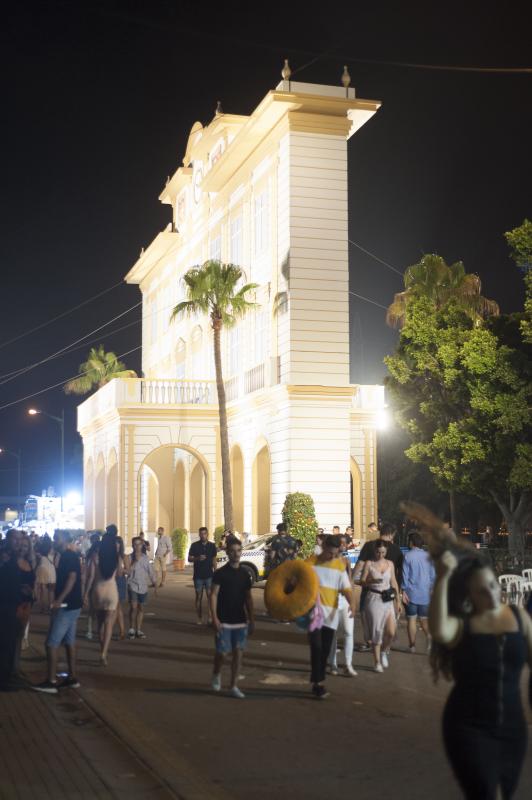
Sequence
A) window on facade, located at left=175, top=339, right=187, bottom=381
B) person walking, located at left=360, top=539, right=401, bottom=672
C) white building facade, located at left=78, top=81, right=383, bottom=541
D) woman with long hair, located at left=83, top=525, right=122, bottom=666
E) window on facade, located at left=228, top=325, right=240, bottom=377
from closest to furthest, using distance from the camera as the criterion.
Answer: person walking, located at left=360, top=539, right=401, bottom=672 → woman with long hair, located at left=83, top=525, right=122, bottom=666 → white building facade, located at left=78, top=81, right=383, bottom=541 → window on facade, located at left=228, top=325, right=240, bottom=377 → window on facade, located at left=175, top=339, right=187, bottom=381

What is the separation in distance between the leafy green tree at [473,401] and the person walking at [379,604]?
1648 centimetres

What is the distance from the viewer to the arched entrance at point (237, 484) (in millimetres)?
39969

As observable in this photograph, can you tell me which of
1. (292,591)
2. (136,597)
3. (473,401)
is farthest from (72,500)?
(292,591)

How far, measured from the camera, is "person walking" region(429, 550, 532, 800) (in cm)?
471

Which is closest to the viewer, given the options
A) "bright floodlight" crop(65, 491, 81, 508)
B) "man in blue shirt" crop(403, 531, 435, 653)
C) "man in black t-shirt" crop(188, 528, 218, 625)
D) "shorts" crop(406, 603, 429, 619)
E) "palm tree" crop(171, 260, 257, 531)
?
→ "man in blue shirt" crop(403, 531, 435, 653)

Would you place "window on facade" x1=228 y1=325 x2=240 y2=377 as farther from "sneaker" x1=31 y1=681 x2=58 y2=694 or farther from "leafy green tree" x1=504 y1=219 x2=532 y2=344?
"sneaker" x1=31 y1=681 x2=58 y2=694

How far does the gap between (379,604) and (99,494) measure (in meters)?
35.5

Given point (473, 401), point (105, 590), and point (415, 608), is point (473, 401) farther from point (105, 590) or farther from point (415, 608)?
point (105, 590)

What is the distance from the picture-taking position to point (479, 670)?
15.9 feet

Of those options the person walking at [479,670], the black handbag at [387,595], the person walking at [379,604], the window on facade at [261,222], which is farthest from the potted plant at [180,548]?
the person walking at [479,670]

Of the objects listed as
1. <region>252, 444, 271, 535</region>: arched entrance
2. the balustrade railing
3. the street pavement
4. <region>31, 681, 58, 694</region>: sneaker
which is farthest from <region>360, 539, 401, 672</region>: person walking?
the balustrade railing

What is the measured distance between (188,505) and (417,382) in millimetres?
13484

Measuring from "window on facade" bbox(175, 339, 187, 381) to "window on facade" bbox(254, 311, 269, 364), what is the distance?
1109 centimetres

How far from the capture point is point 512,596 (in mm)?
18391
